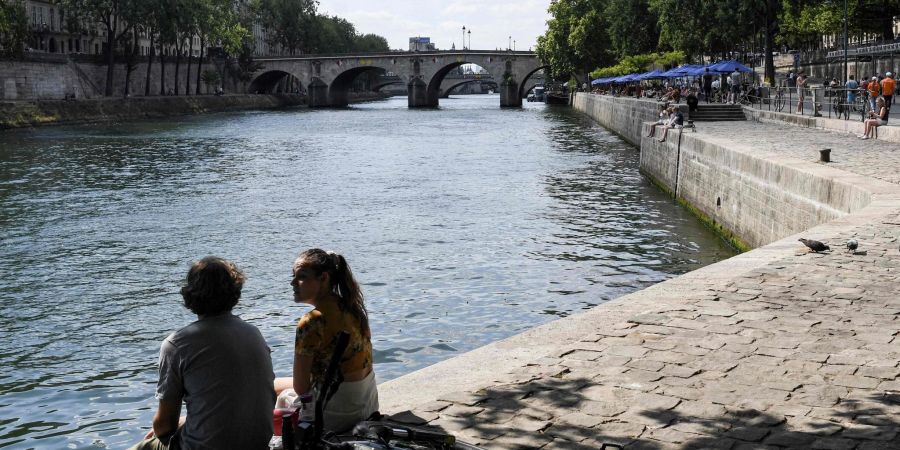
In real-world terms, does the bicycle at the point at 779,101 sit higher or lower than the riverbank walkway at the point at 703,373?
higher

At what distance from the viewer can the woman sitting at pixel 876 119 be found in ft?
86.1

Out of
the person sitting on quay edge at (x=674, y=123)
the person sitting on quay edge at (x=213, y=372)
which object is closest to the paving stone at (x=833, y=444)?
the person sitting on quay edge at (x=213, y=372)

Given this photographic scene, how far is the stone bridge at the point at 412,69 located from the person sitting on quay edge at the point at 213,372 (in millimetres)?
109554

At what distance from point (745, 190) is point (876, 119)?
902 cm

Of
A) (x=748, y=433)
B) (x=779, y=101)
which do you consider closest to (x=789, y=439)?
(x=748, y=433)

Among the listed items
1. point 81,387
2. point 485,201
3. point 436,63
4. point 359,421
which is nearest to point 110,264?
point 81,387

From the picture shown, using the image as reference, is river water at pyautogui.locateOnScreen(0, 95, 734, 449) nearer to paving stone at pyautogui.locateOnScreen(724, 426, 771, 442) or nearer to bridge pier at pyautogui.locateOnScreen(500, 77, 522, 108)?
paving stone at pyautogui.locateOnScreen(724, 426, 771, 442)

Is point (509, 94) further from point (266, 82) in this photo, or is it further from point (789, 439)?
point (789, 439)

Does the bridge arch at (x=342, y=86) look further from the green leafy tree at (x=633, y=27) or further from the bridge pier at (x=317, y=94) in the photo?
the green leafy tree at (x=633, y=27)

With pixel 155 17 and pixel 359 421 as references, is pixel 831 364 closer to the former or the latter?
pixel 359 421

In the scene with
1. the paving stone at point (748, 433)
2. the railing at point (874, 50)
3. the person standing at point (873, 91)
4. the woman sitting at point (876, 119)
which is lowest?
the paving stone at point (748, 433)

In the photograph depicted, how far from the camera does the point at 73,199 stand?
28219 millimetres

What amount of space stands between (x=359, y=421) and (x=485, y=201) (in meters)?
22.5

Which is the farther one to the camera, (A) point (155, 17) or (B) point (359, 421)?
(A) point (155, 17)
